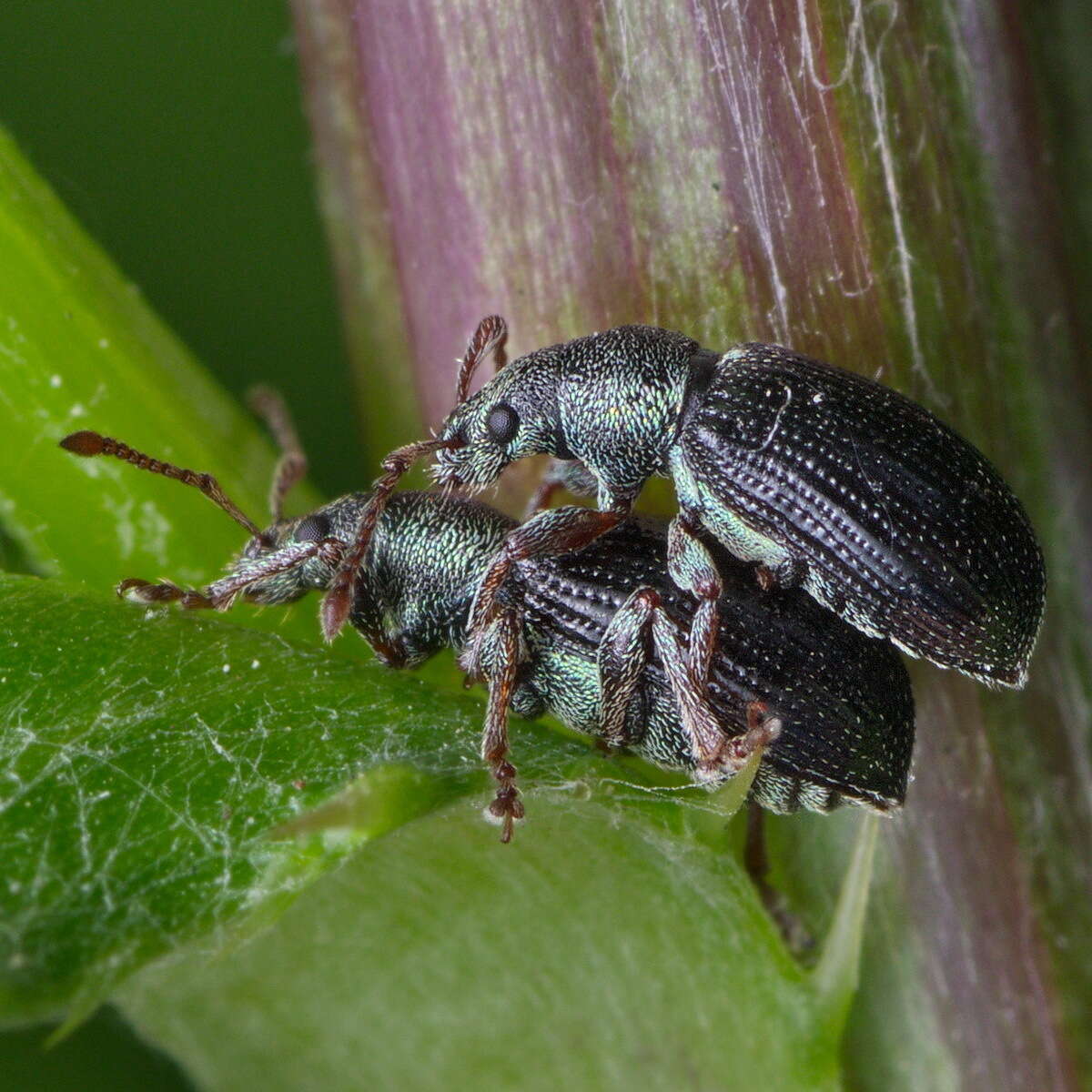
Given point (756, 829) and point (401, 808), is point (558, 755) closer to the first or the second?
point (401, 808)

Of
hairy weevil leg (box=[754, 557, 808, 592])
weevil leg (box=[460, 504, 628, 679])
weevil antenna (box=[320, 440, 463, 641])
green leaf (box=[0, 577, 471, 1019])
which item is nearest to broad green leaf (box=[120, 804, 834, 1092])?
green leaf (box=[0, 577, 471, 1019])

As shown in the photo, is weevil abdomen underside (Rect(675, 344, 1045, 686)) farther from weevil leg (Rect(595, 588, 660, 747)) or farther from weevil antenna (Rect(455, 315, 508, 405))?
weevil antenna (Rect(455, 315, 508, 405))

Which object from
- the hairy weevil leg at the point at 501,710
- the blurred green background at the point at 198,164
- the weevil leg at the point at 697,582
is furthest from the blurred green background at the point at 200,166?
the weevil leg at the point at 697,582

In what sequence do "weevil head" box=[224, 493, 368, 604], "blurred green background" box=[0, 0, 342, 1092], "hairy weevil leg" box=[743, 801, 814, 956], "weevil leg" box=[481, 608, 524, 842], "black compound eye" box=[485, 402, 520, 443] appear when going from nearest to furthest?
1. "weevil leg" box=[481, 608, 524, 842]
2. "hairy weevil leg" box=[743, 801, 814, 956]
3. "weevil head" box=[224, 493, 368, 604]
4. "black compound eye" box=[485, 402, 520, 443]
5. "blurred green background" box=[0, 0, 342, 1092]

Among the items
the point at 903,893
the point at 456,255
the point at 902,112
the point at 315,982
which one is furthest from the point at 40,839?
the point at 902,112

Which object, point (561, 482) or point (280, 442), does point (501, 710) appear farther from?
point (280, 442)

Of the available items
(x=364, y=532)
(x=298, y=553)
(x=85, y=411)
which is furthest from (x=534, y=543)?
(x=85, y=411)

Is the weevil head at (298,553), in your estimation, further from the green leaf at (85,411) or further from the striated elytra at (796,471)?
the striated elytra at (796,471)
